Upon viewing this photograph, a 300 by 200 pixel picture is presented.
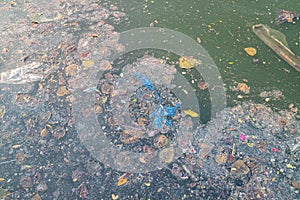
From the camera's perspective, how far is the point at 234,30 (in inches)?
99.8

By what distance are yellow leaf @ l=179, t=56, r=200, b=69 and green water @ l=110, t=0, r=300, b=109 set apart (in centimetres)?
15

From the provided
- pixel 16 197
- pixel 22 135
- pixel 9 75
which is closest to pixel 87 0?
pixel 9 75

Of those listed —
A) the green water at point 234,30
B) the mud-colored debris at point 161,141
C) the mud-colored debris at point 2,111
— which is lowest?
the mud-colored debris at point 2,111

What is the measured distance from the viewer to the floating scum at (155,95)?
192cm

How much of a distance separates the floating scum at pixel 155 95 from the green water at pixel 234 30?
94 mm

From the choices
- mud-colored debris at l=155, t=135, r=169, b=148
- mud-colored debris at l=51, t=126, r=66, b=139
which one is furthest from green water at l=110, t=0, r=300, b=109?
mud-colored debris at l=51, t=126, r=66, b=139

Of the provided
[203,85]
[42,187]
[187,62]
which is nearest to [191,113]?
[203,85]

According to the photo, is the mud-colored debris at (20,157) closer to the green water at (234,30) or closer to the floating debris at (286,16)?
the green water at (234,30)

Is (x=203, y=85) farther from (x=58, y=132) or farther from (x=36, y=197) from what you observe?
(x=36, y=197)

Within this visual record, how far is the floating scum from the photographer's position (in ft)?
6.30

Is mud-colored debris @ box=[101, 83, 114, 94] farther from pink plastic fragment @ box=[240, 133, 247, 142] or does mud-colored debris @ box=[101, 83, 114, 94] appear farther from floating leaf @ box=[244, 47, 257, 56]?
floating leaf @ box=[244, 47, 257, 56]

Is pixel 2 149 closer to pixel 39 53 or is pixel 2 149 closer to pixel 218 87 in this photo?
pixel 39 53

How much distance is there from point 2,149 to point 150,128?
0.95m

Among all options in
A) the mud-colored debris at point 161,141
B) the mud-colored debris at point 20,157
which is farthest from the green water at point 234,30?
the mud-colored debris at point 20,157
